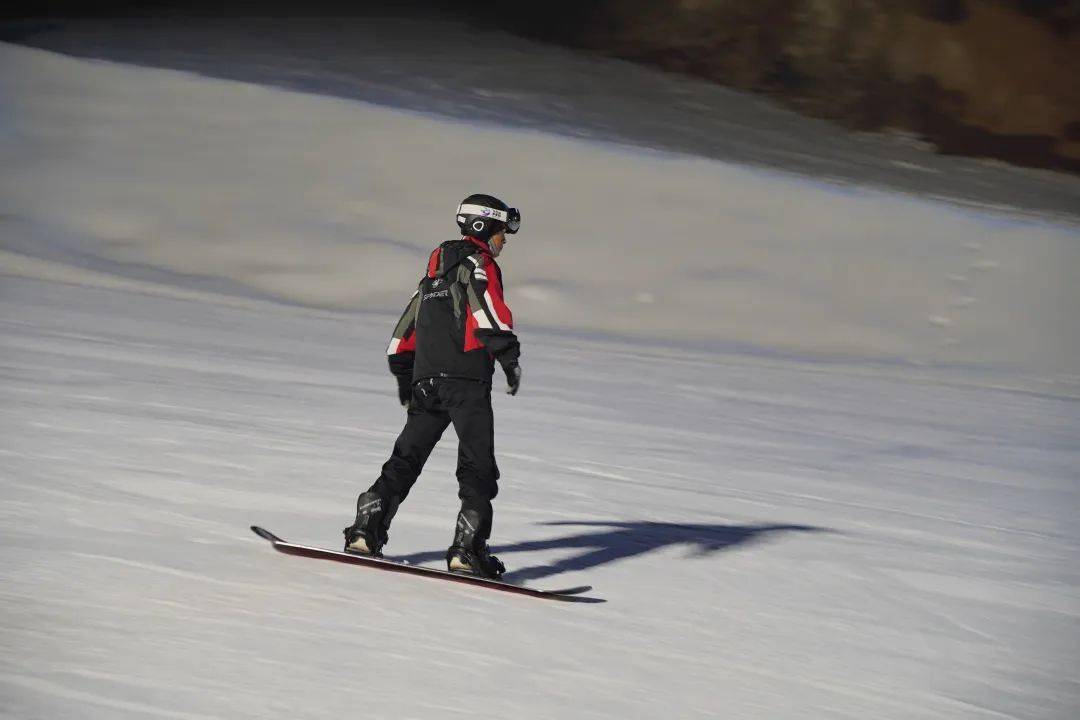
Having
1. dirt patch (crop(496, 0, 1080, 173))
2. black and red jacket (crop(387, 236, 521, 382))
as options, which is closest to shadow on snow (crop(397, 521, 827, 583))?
black and red jacket (crop(387, 236, 521, 382))

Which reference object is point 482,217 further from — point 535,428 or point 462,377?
point 535,428

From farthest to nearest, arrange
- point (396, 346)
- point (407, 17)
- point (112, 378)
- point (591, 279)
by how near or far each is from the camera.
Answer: point (407, 17), point (591, 279), point (112, 378), point (396, 346)

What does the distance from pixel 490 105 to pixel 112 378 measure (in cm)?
1157

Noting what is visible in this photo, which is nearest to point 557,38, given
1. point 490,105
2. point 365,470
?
point 490,105

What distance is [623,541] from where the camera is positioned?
6445 mm

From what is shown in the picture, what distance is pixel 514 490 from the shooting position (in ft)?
24.0

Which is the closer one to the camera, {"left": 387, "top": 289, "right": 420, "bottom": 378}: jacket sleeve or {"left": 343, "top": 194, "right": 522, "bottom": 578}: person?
{"left": 343, "top": 194, "right": 522, "bottom": 578}: person

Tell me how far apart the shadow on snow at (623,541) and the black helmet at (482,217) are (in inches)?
46.0

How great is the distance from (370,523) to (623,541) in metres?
1.51

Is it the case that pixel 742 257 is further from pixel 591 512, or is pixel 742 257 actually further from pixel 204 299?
pixel 591 512

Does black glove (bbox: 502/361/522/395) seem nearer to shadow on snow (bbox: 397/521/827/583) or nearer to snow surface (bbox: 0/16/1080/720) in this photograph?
snow surface (bbox: 0/16/1080/720)

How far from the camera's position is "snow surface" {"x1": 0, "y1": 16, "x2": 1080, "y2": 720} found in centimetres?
456

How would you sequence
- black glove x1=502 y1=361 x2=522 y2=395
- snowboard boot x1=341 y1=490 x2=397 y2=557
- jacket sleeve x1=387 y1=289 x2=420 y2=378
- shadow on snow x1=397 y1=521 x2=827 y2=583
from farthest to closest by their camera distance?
shadow on snow x1=397 y1=521 x2=827 y2=583, jacket sleeve x1=387 y1=289 x2=420 y2=378, snowboard boot x1=341 y1=490 x2=397 y2=557, black glove x1=502 y1=361 x2=522 y2=395

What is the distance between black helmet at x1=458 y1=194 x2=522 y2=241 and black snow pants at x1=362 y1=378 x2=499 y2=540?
0.48 meters
